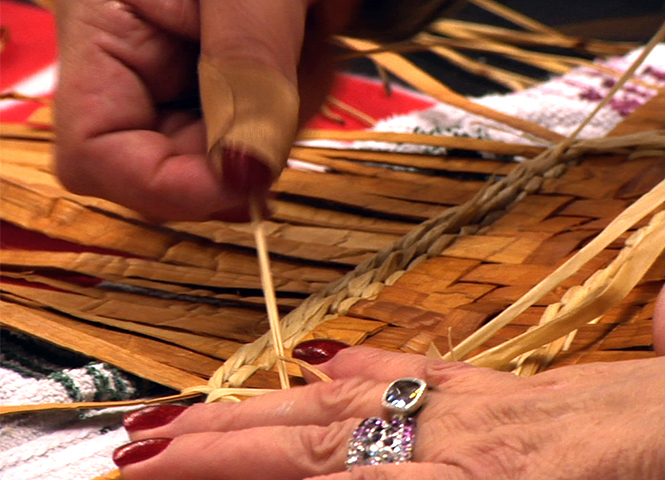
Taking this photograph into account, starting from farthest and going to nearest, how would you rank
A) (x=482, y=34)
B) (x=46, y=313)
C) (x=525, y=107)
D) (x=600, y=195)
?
(x=482, y=34) < (x=525, y=107) < (x=600, y=195) < (x=46, y=313)

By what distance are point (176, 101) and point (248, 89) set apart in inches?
5.2

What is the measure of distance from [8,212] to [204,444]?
451 mm

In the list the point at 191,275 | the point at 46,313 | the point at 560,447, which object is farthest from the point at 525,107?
the point at 560,447

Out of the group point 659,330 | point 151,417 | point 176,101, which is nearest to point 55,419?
point 151,417

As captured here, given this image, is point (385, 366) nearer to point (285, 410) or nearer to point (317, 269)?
point (285, 410)

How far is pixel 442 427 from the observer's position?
16.2 inches

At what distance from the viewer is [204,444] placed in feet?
1.40

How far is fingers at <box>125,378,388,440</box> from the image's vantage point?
441 mm

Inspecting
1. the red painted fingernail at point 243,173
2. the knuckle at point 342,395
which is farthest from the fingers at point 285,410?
the red painted fingernail at point 243,173

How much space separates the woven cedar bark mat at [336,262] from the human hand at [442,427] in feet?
0.21

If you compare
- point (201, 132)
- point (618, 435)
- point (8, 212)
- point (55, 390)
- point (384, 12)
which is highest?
point (384, 12)

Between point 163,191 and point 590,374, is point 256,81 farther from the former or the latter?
point 590,374

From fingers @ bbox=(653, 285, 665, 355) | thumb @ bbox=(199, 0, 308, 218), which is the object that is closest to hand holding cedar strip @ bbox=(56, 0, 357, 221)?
thumb @ bbox=(199, 0, 308, 218)

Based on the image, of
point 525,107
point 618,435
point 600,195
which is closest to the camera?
point 618,435
